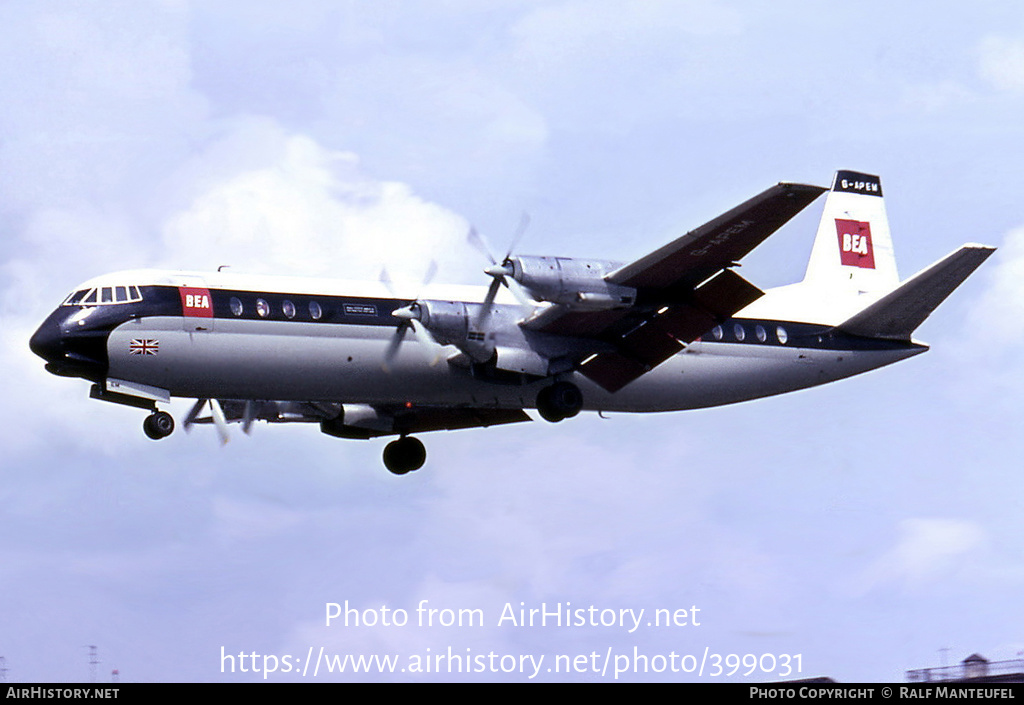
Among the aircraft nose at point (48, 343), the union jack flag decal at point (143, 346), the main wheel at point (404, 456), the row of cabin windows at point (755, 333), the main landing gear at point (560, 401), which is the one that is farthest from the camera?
the main wheel at point (404, 456)

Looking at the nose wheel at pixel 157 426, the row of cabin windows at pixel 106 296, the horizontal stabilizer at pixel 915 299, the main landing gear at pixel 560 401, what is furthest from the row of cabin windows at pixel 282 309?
the horizontal stabilizer at pixel 915 299

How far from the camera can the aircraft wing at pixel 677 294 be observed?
28.4 meters

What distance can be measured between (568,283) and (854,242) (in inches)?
476

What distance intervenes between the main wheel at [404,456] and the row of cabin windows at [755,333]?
771cm

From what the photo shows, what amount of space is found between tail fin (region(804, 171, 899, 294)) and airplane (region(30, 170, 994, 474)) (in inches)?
56.8

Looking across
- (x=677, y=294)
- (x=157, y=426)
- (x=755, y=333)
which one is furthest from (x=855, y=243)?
(x=157, y=426)

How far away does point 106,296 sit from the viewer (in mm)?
29688

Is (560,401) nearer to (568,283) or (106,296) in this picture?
(568,283)

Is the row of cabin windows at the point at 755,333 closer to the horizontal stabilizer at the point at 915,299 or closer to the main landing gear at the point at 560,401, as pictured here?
the horizontal stabilizer at the point at 915,299

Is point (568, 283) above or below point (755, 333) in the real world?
below

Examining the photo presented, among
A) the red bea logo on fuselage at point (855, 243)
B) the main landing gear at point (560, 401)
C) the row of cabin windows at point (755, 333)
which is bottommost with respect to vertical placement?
the main landing gear at point (560, 401)

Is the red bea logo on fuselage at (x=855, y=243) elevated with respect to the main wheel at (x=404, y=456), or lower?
elevated

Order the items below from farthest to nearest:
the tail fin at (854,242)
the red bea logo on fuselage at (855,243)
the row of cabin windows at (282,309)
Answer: the red bea logo on fuselage at (855,243)
the tail fin at (854,242)
the row of cabin windows at (282,309)
